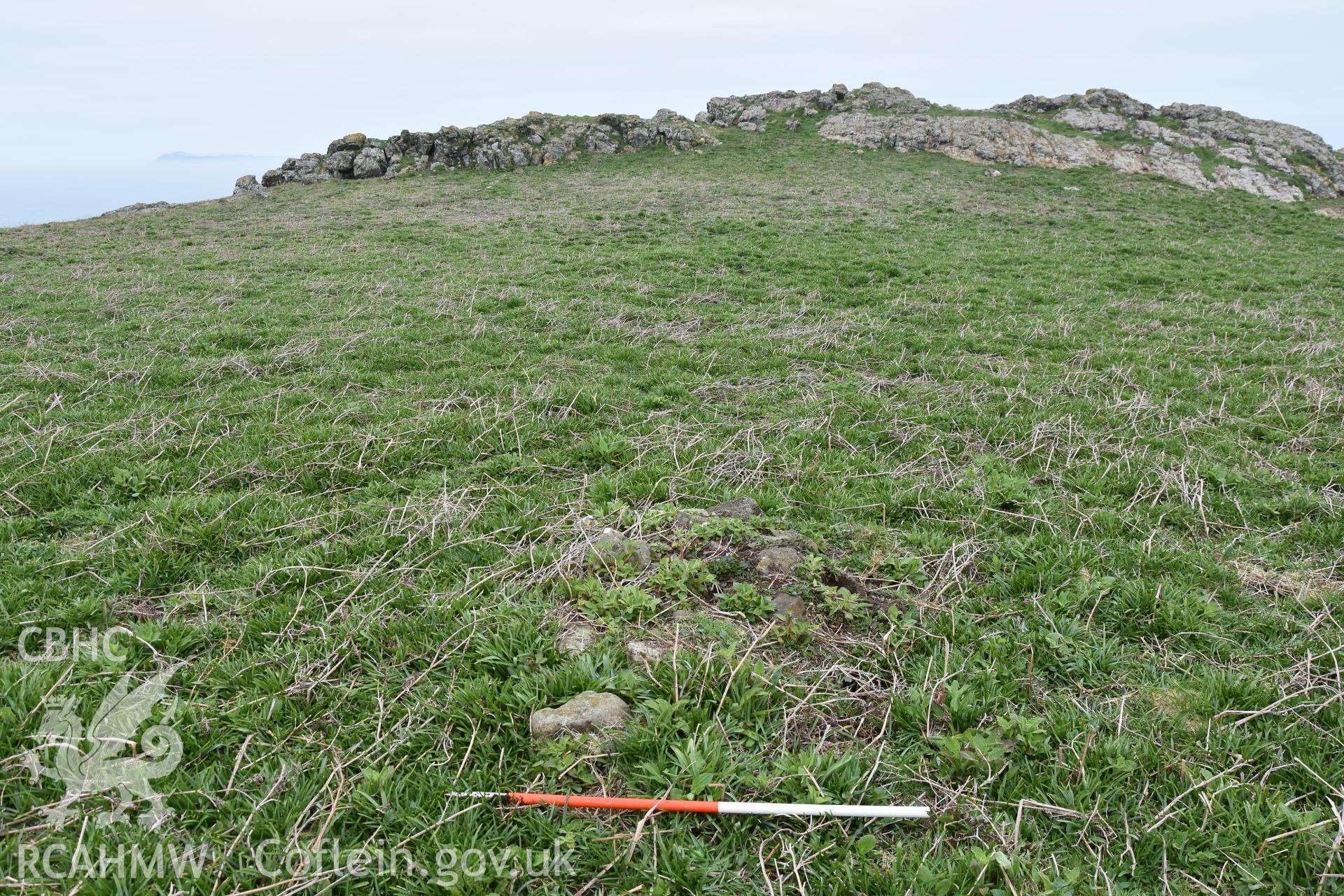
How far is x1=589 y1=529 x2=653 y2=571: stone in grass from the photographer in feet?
14.4

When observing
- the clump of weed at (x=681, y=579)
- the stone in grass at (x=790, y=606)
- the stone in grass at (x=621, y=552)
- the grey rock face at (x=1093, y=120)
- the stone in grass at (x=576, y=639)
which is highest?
the grey rock face at (x=1093, y=120)

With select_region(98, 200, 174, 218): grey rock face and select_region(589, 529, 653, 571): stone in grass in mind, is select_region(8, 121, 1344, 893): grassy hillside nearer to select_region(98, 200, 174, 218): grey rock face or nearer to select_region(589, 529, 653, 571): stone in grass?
select_region(589, 529, 653, 571): stone in grass

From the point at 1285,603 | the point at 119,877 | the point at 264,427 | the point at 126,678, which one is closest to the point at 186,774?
the point at 119,877

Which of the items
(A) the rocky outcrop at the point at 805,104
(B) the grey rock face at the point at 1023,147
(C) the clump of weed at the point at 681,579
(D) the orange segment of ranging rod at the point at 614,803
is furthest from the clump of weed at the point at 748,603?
(A) the rocky outcrop at the point at 805,104

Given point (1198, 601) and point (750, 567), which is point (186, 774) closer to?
point (750, 567)

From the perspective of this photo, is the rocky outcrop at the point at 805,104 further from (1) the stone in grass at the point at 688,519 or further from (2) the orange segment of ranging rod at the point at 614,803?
(2) the orange segment of ranging rod at the point at 614,803

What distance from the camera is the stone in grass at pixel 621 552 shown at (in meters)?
4.40

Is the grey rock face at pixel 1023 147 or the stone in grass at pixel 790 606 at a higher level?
the grey rock face at pixel 1023 147

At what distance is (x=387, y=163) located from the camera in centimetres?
3844

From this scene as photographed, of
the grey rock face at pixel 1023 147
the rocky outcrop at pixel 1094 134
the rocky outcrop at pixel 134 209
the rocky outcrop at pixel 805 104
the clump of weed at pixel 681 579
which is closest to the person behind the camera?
the clump of weed at pixel 681 579

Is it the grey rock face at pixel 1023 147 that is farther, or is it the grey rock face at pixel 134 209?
the grey rock face at pixel 1023 147

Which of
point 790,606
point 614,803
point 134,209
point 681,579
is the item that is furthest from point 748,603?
point 134,209

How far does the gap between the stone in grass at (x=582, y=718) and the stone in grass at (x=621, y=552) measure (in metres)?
1.20

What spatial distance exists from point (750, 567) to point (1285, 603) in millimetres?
3585
